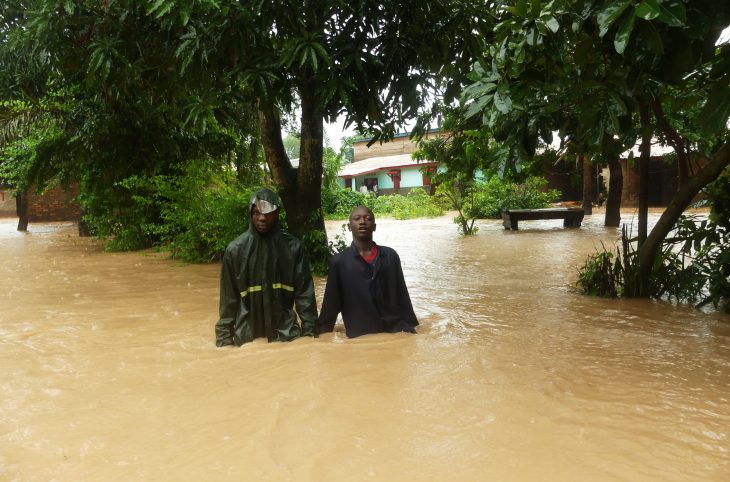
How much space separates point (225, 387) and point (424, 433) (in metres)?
1.45

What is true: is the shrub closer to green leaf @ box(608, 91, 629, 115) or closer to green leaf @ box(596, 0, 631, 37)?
green leaf @ box(608, 91, 629, 115)

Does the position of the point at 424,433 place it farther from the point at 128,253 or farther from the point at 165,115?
the point at 128,253

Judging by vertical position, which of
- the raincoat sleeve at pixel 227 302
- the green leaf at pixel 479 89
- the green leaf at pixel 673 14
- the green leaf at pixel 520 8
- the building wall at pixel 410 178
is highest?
the building wall at pixel 410 178

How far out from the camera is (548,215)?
1705 cm

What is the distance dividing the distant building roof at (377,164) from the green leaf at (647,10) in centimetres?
2872

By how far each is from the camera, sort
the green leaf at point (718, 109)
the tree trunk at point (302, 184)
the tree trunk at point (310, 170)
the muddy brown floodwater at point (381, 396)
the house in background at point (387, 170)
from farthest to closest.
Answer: the house in background at point (387, 170), the tree trunk at point (302, 184), the tree trunk at point (310, 170), the muddy brown floodwater at point (381, 396), the green leaf at point (718, 109)

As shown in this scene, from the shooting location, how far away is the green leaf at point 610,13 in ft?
7.75

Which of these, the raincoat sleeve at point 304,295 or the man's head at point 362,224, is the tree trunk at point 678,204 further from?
the raincoat sleeve at point 304,295

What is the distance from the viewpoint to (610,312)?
19.4 feet

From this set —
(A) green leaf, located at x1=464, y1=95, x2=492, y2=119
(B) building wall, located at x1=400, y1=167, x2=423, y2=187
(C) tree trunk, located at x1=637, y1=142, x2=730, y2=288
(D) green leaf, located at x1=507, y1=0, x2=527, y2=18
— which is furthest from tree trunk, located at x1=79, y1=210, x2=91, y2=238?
(B) building wall, located at x1=400, y1=167, x2=423, y2=187

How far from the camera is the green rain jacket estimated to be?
182 inches

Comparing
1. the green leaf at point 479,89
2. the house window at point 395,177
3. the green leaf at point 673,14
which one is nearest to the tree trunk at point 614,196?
the green leaf at point 479,89

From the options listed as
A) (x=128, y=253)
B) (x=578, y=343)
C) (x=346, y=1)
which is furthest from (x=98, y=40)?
(x=128, y=253)

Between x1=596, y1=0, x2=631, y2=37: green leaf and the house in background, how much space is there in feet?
91.1
